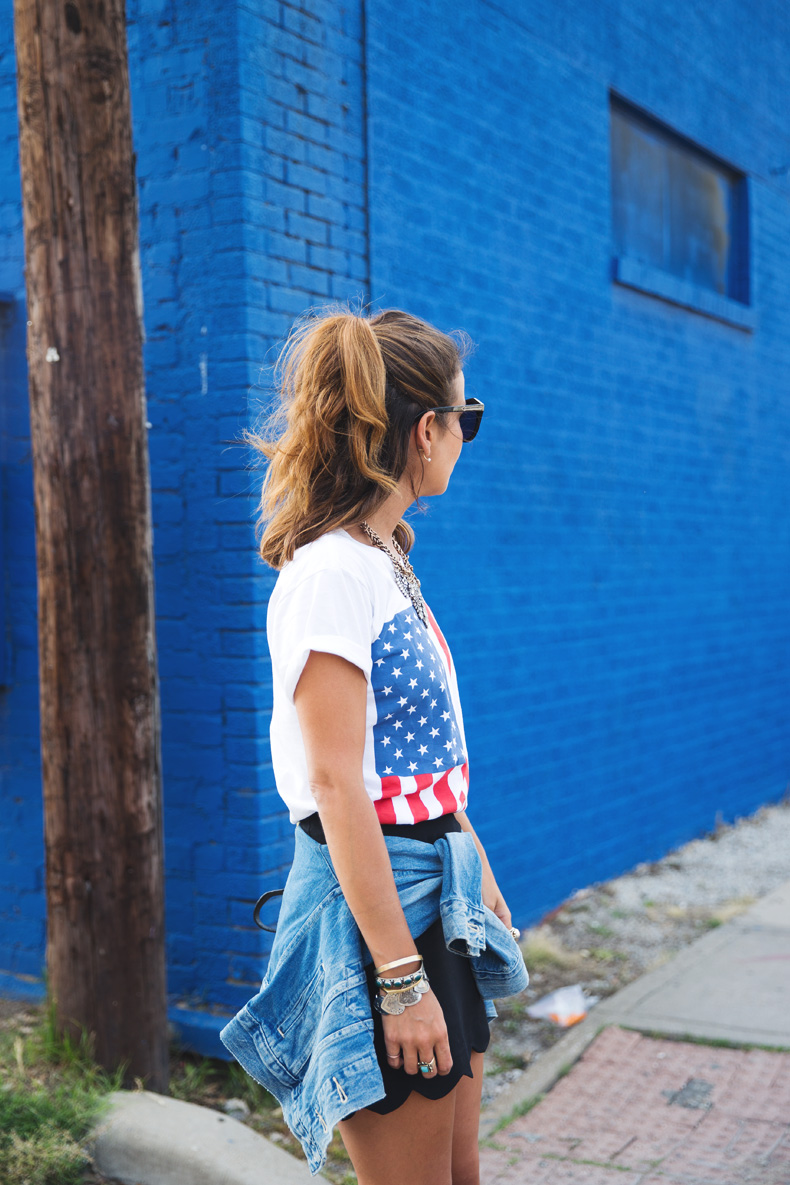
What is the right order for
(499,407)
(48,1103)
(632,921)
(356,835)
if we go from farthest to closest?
(632,921) → (499,407) → (48,1103) → (356,835)

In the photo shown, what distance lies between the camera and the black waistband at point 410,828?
6.07 ft

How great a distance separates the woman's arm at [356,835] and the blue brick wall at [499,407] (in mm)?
1982

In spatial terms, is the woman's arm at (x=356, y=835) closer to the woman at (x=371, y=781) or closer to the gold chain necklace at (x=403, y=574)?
the woman at (x=371, y=781)

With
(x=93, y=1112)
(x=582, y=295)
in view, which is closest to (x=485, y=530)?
(x=582, y=295)

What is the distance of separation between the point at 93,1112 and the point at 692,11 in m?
6.78

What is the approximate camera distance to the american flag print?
71.9 inches

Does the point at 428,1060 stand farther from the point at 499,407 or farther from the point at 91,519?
the point at 499,407

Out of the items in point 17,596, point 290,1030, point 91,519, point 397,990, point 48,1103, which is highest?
point 91,519

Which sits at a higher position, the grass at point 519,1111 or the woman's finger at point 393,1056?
the woman's finger at point 393,1056

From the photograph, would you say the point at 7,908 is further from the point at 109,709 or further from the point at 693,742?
the point at 693,742

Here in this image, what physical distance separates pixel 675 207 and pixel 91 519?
4989 millimetres

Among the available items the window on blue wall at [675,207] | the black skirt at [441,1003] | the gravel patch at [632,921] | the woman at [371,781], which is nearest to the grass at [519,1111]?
the gravel patch at [632,921]

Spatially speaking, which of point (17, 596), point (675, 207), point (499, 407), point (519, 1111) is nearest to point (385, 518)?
point (519, 1111)

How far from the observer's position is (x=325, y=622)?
5.68 feet
